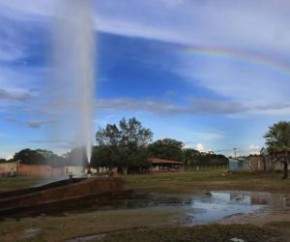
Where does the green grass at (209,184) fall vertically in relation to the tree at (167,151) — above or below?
below

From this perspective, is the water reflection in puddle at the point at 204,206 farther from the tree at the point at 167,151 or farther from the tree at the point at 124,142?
the tree at the point at 167,151

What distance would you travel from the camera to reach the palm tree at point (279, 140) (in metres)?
64.2

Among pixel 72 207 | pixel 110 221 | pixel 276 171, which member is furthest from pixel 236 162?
pixel 110 221

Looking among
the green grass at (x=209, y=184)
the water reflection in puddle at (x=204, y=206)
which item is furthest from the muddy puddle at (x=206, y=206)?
the green grass at (x=209, y=184)

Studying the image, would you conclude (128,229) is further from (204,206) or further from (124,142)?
(124,142)

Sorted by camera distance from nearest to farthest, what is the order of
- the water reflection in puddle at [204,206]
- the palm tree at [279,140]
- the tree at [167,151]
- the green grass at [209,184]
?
the water reflection in puddle at [204,206] → the green grass at [209,184] → the palm tree at [279,140] → the tree at [167,151]

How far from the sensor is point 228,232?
16.7 m

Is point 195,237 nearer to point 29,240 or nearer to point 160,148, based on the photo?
point 29,240

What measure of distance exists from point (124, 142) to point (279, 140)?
59.2 m

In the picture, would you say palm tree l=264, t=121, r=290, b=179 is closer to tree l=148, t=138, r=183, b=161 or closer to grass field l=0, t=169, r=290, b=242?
grass field l=0, t=169, r=290, b=242

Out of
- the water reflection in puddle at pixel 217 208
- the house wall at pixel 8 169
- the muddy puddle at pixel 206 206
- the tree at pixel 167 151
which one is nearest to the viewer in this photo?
the water reflection in puddle at pixel 217 208

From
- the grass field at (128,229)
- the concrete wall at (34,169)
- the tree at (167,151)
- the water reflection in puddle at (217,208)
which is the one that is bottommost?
the grass field at (128,229)

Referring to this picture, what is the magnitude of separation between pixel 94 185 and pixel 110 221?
10.7 m

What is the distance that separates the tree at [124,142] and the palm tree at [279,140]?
1970 inches
